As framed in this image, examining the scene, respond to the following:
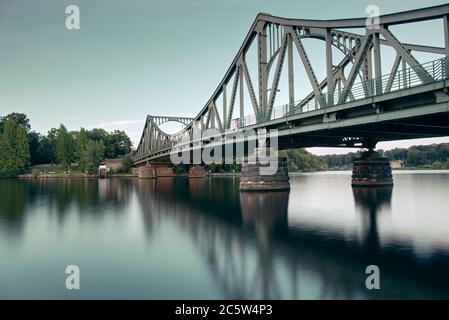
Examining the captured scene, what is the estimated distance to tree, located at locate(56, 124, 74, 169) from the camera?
139750 millimetres

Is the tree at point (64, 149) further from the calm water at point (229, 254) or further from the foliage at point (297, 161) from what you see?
the calm water at point (229, 254)

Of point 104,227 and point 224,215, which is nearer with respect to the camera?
point 104,227

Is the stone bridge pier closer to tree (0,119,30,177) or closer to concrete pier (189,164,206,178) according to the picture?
concrete pier (189,164,206,178)

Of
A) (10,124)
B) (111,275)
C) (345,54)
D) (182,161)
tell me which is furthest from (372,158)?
(10,124)

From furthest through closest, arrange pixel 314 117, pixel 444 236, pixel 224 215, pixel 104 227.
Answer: pixel 314 117 < pixel 224 215 < pixel 104 227 < pixel 444 236

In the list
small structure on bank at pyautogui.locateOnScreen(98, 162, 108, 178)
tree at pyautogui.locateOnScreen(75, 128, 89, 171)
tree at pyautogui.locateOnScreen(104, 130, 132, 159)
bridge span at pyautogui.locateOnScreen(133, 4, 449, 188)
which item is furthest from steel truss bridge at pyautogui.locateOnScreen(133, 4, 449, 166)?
tree at pyautogui.locateOnScreen(104, 130, 132, 159)

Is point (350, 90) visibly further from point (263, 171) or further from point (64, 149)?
point (64, 149)

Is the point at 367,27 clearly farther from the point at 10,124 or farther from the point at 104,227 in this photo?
the point at 10,124

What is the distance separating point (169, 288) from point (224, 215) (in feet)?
58.0

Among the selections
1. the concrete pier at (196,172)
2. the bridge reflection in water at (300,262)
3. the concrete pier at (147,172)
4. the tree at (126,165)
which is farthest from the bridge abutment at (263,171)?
the tree at (126,165)

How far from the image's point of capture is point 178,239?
19.9 metres

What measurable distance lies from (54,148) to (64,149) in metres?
19.6

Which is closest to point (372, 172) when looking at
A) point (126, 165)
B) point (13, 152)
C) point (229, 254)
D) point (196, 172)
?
point (229, 254)

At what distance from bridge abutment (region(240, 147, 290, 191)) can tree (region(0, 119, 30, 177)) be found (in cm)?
10968
